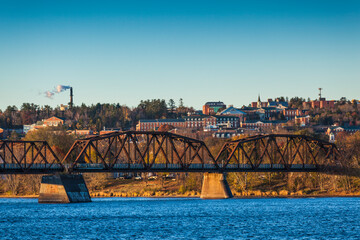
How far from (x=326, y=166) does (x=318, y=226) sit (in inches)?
2599

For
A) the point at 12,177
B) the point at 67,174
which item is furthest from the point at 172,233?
the point at 12,177

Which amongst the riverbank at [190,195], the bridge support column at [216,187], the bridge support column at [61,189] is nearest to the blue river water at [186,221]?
the bridge support column at [61,189]

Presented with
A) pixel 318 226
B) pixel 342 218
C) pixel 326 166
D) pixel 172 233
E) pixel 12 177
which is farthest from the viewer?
pixel 12 177

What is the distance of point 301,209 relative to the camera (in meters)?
107

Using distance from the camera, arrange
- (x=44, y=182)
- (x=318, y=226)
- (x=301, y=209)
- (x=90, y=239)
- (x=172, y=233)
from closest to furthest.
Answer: (x=90, y=239) → (x=172, y=233) → (x=318, y=226) → (x=301, y=209) → (x=44, y=182)

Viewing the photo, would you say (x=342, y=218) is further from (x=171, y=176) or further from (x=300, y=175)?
(x=171, y=176)

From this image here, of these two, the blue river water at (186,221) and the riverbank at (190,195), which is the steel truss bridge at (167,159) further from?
the blue river water at (186,221)

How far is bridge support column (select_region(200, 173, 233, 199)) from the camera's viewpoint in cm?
13638

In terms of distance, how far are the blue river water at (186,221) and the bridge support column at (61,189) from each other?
2.91 m

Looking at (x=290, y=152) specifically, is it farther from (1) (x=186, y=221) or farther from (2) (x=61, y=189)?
(1) (x=186, y=221)

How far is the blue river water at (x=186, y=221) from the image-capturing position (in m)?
75.2

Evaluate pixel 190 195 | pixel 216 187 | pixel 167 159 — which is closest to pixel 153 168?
pixel 167 159

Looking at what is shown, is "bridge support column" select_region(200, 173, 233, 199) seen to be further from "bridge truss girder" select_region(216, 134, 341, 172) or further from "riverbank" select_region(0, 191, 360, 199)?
"riverbank" select_region(0, 191, 360, 199)

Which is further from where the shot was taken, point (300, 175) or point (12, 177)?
point (12, 177)
